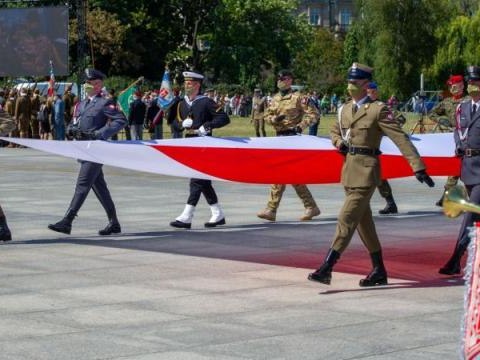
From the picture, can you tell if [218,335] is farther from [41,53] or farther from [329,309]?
[41,53]

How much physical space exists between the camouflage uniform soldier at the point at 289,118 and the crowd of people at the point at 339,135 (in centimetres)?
1

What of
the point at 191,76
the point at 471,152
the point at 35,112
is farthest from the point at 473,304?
the point at 35,112

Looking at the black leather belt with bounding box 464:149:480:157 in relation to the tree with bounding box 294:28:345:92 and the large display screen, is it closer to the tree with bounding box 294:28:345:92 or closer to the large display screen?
the large display screen

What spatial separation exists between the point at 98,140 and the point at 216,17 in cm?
7321

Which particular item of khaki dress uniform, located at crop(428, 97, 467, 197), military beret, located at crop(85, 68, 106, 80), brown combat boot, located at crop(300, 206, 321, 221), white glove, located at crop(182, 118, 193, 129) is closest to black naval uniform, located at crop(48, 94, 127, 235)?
military beret, located at crop(85, 68, 106, 80)

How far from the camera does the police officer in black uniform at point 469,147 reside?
421 inches

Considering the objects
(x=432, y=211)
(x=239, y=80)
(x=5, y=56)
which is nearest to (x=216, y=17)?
(x=239, y=80)

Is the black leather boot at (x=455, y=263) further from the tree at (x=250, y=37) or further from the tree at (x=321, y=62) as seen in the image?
the tree at (x=321, y=62)

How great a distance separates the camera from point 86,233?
14.1 metres

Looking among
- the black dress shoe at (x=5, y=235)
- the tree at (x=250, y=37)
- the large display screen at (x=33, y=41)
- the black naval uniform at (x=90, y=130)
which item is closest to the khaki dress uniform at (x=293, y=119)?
the black naval uniform at (x=90, y=130)

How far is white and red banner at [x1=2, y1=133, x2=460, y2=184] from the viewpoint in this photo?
12.4 m

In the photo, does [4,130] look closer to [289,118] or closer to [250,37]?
[289,118]

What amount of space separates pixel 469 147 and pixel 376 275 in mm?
1462

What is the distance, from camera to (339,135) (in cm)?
1039
